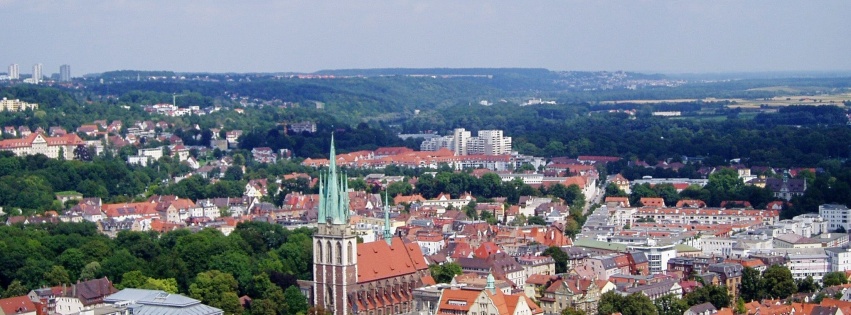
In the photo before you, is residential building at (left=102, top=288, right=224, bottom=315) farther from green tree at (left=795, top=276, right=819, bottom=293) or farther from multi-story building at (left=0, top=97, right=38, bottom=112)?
multi-story building at (left=0, top=97, right=38, bottom=112)

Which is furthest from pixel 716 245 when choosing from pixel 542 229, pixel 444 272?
pixel 444 272

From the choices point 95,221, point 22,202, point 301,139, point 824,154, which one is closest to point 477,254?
point 95,221

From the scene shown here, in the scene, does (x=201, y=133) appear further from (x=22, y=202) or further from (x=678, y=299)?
(x=678, y=299)

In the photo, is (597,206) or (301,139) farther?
(301,139)

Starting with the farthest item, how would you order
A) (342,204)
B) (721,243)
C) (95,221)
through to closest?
(95,221), (721,243), (342,204)

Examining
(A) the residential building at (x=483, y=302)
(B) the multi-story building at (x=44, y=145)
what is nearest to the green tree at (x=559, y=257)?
(A) the residential building at (x=483, y=302)

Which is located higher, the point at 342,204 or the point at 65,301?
the point at 342,204

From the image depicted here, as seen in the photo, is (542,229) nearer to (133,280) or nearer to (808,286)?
(808,286)
